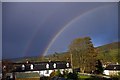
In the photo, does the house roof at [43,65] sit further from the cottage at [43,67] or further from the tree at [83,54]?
the tree at [83,54]

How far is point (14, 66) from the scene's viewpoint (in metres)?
4.80

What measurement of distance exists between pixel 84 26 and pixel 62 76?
973 millimetres

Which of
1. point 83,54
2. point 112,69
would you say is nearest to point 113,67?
point 112,69

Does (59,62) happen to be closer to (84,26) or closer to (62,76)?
(62,76)

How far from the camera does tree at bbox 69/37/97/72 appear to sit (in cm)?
486

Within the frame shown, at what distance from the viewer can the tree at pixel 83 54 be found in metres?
4.86

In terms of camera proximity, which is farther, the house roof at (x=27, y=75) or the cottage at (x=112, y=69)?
the cottage at (x=112, y=69)

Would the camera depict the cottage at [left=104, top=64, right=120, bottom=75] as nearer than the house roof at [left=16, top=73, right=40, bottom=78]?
No

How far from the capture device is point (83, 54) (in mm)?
4879

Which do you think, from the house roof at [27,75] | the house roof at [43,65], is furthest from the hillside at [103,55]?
the house roof at [27,75]

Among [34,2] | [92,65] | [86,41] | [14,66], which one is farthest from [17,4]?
[92,65]

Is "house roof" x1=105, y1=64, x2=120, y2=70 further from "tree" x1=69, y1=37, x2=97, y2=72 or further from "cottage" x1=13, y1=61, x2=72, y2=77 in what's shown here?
"cottage" x1=13, y1=61, x2=72, y2=77

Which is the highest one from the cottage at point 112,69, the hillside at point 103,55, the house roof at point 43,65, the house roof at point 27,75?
the hillside at point 103,55

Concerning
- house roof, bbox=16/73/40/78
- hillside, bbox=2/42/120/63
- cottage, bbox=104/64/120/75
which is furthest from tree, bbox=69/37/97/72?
house roof, bbox=16/73/40/78
